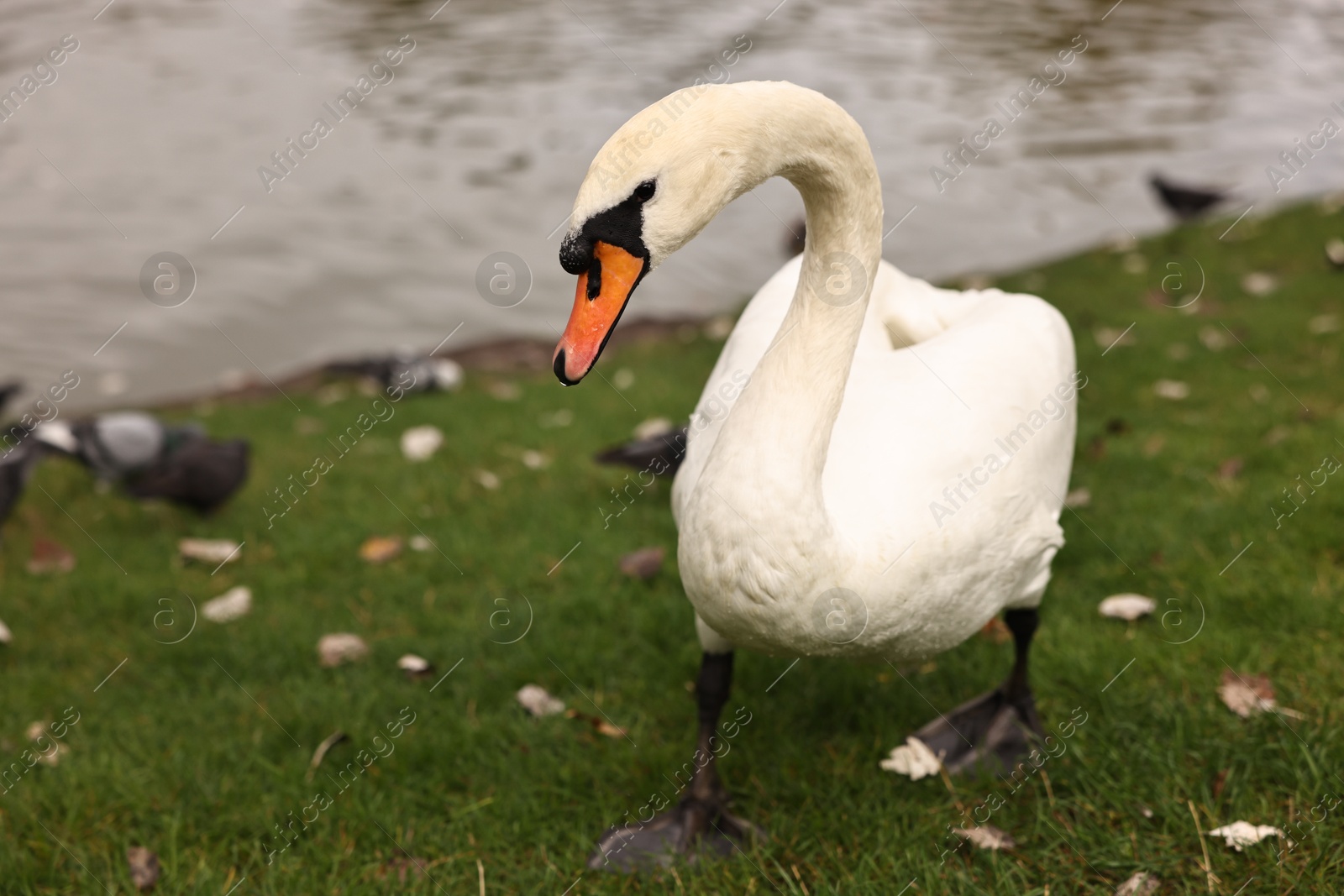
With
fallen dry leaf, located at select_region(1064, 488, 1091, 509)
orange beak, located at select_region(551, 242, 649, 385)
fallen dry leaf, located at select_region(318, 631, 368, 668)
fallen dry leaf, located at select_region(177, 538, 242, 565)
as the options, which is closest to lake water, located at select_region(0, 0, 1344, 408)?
fallen dry leaf, located at select_region(177, 538, 242, 565)

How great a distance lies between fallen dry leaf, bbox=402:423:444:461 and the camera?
5.81 m

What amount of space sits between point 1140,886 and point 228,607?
3.32 m

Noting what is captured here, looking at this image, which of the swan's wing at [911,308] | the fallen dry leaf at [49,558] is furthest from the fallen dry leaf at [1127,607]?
the fallen dry leaf at [49,558]

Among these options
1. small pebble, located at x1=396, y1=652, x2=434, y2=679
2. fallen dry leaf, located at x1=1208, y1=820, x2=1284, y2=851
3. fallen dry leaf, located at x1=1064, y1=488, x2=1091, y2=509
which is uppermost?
fallen dry leaf, located at x1=1208, y1=820, x2=1284, y2=851

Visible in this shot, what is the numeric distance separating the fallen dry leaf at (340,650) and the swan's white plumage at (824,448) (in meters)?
1.55

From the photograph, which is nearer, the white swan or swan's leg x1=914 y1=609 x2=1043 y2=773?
the white swan

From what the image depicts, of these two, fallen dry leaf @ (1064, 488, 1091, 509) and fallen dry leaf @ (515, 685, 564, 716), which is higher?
fallen dry leaf @ (515, 685, 564, 716)

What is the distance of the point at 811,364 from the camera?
2.21 m

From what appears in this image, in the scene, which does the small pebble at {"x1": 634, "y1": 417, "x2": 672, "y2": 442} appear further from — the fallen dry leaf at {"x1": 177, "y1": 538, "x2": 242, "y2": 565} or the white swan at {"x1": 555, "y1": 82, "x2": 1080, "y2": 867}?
the white swan at {"x1": 555, "y1": 82, "x2": 1080, "y2": 867}

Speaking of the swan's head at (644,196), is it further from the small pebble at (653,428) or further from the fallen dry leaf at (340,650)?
the small pebble at (653,428)

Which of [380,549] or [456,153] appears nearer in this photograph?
[380,549]

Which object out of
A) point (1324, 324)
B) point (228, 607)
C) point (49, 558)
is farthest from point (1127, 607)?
point (49, 558)

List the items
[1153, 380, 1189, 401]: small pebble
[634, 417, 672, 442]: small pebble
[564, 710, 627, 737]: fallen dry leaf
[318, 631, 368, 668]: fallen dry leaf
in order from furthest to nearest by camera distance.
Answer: [1153, 380, 1189, 401]: small pebble → [634, 417, 672, 442]: small pebble → [318, 631, 368, 668]: fallen dry leaf → [564, 710, 627, 737]: fallen dry leaf

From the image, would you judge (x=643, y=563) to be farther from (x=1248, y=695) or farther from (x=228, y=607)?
(x=1248, y=695)
